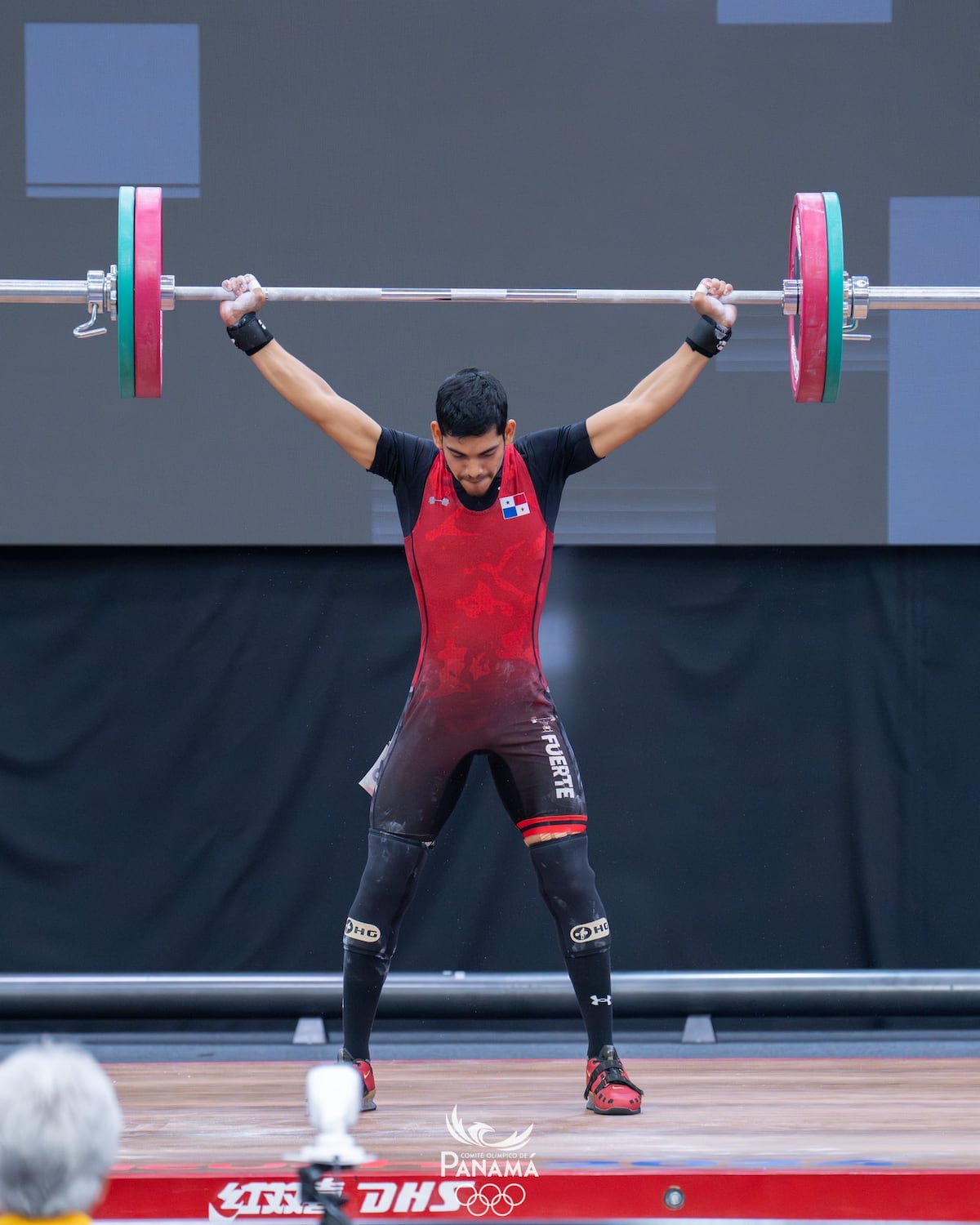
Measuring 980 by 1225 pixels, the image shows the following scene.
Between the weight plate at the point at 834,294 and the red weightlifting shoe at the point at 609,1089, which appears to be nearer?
the red weightlifting shoe at the point at 609,1089

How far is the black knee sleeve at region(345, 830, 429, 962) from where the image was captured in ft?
8.36

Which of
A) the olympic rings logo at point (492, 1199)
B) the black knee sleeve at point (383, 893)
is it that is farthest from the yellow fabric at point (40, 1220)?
the black knee sleeve at point (383, 893)

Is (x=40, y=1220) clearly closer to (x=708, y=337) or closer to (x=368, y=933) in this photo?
(x=368, y=933)

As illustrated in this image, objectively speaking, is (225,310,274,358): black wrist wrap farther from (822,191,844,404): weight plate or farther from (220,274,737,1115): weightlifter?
(822,191,844,404): weight plate

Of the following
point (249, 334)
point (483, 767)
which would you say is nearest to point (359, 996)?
point (249, 334)

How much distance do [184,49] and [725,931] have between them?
296cm

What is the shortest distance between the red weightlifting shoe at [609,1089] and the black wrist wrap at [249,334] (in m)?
1.42

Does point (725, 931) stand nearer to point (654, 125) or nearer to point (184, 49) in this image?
point (654, 125)

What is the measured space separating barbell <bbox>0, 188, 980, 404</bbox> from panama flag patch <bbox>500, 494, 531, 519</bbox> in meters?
0.38

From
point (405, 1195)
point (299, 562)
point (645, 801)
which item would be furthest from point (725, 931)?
point (405, 1195)

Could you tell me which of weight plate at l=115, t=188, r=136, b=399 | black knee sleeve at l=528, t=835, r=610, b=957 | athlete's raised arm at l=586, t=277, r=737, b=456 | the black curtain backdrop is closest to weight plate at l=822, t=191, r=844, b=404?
athlete's raised arm at l=586, t=277, r=737, b=456

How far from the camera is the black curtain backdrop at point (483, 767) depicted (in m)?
4.07

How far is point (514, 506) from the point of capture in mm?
2592

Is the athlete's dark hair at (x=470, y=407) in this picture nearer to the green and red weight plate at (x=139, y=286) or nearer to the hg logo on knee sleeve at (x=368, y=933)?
the green and red weight plate at (x=139, y=286)
